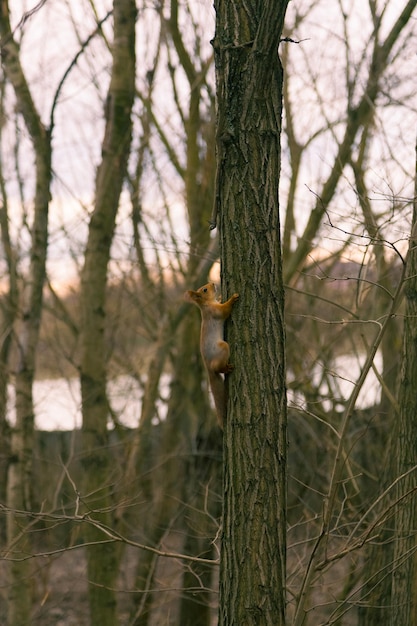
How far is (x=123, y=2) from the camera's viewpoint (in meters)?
6.83

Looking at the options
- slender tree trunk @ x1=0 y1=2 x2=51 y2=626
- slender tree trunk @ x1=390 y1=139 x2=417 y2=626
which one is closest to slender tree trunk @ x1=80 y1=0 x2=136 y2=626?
slender tree trunk @ x1=0 y1=2 x2=51 y2=626

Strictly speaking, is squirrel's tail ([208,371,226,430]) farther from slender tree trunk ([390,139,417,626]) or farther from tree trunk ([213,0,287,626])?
slender tree trunk ([390,139,417,626])

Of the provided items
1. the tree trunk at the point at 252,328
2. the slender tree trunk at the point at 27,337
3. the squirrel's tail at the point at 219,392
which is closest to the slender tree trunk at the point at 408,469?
the tree trunk at the point at 252,328

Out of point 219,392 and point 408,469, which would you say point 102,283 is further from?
point 219,392

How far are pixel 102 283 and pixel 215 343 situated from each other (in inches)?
139

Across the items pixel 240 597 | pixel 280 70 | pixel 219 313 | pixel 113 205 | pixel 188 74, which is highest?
pixel 188 74

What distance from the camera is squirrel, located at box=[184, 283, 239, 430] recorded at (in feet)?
11.5

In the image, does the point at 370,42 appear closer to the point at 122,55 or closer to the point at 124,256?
the point at 122,55

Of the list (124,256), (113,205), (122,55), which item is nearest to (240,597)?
(113,205)

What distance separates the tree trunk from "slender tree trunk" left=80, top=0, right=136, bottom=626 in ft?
11.1

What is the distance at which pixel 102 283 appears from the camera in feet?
22.6

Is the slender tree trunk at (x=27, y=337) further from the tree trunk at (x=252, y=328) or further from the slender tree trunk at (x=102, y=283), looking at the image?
the tree trunk at (x=252, y=328)

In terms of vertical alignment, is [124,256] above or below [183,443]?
above

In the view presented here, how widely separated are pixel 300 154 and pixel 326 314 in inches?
108
